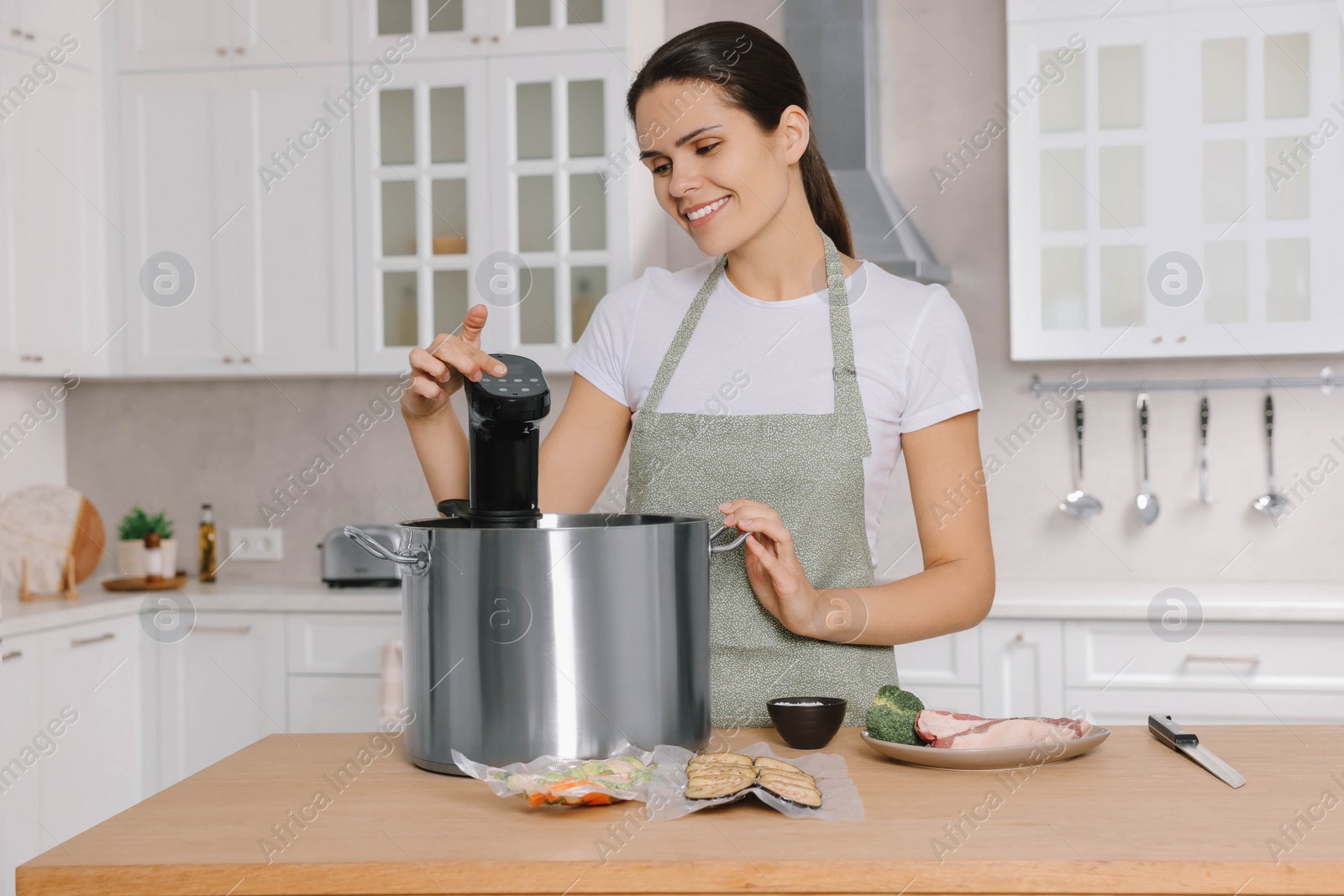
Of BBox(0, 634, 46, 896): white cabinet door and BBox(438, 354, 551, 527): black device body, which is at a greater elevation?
BBox(438, 354, 551, 527): black device body

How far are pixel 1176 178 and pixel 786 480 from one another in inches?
67.5

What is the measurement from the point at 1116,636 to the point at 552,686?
6.27ft

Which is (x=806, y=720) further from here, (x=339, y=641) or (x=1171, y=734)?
(x=339, y=641)

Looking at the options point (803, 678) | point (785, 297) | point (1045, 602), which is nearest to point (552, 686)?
point (803, 678)

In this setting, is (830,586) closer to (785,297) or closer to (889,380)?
(889,380)

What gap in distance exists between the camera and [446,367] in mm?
1021

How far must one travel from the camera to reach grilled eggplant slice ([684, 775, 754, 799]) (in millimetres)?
793

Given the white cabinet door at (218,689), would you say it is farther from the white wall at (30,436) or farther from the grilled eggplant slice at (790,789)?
the grilled eggplant slice at (790,789)

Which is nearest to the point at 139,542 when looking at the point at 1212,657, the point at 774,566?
the point at 774,566

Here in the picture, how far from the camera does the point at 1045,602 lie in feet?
8.08

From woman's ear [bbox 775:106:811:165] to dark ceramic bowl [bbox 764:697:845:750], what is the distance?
25.5 inches

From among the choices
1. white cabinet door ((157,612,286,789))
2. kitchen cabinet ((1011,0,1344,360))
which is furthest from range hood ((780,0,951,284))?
white cabinet door ((157,612,286,789))

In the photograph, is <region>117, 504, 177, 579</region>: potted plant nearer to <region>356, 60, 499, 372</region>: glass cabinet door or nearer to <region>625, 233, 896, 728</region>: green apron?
<region>356, 60, 499, 372</region>: glass cabinet door

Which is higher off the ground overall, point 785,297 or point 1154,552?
point 785,297
